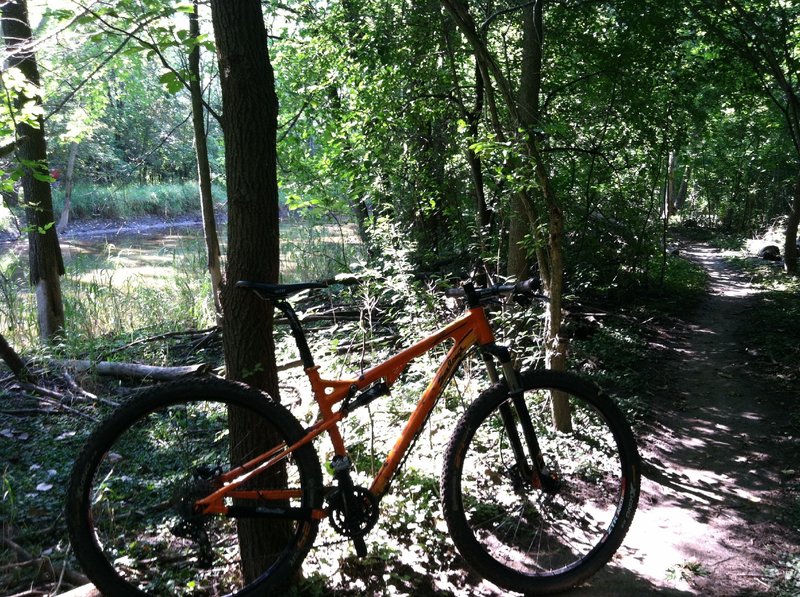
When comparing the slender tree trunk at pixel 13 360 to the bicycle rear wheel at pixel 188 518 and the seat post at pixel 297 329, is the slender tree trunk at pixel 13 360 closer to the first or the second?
the bicycle rear wheel at pixel 188 518

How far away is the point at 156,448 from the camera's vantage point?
2.64m

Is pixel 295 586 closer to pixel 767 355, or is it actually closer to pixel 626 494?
pixel 626 494

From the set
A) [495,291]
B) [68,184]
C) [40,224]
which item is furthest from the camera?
[68,184]

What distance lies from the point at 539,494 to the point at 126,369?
4393 mm

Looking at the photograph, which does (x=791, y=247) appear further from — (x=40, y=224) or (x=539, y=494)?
(x=40, y=224)

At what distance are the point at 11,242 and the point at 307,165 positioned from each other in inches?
578

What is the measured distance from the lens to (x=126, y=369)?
217 inches

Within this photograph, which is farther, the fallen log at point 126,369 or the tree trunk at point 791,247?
the tree trunk at point 791,247

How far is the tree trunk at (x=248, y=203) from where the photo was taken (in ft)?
7.25

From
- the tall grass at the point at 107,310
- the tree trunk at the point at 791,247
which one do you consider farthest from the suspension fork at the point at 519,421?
the tree trunk at the point at 791,247

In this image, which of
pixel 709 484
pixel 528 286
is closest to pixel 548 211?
pixel 528 286

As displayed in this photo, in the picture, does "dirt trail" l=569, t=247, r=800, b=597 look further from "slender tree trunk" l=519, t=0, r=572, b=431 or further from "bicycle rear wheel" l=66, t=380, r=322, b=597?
"bicycle rear wheel" l=66, t=380, r=322, b=597

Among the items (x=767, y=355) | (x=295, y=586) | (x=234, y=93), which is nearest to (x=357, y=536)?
(x=295, y=586)

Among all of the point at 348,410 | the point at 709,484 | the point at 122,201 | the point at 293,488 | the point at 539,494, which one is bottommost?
the point at 709,484
